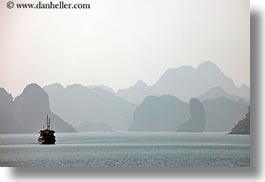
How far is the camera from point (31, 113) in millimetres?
2062

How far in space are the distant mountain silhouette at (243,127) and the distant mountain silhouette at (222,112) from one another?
19mm

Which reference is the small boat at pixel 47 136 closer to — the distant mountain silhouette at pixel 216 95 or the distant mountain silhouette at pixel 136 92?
the distant mountain silhouette at pixel 136 92

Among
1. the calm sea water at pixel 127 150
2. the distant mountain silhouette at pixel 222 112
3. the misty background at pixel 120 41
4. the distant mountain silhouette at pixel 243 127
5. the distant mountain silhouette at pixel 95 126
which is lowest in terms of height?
the calm sea water at pixel 127 150

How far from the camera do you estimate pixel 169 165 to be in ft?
6.77

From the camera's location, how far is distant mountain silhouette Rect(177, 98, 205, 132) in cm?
210

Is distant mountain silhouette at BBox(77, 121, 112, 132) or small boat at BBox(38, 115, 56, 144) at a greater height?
→ distant mountain silhouette at BBox(77, 121, 112, 132)

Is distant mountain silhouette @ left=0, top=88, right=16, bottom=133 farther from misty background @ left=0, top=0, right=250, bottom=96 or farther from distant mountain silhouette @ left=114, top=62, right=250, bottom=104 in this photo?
distant mountain silhouette @ left=114, top=62, right=250, bottom=104

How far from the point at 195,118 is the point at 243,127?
0.65 ft

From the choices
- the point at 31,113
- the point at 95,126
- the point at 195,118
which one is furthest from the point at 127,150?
the point at 31,113

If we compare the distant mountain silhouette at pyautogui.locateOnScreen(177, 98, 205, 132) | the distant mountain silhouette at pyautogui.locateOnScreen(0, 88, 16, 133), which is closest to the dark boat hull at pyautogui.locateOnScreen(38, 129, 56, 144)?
the distant mountain silhouette at pyautogui.locateOnScreen(0, 88, 16, 133)

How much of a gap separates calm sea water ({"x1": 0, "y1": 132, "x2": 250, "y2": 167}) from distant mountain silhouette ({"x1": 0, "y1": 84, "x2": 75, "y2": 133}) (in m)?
0.03

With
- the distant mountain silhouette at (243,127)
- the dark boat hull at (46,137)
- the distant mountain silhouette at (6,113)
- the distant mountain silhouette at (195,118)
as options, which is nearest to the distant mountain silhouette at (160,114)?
the distant mountain silhouette at (195,118)

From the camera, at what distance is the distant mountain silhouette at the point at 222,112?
2.09 meters

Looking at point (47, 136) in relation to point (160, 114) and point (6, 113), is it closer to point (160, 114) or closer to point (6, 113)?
point (6, 113)
